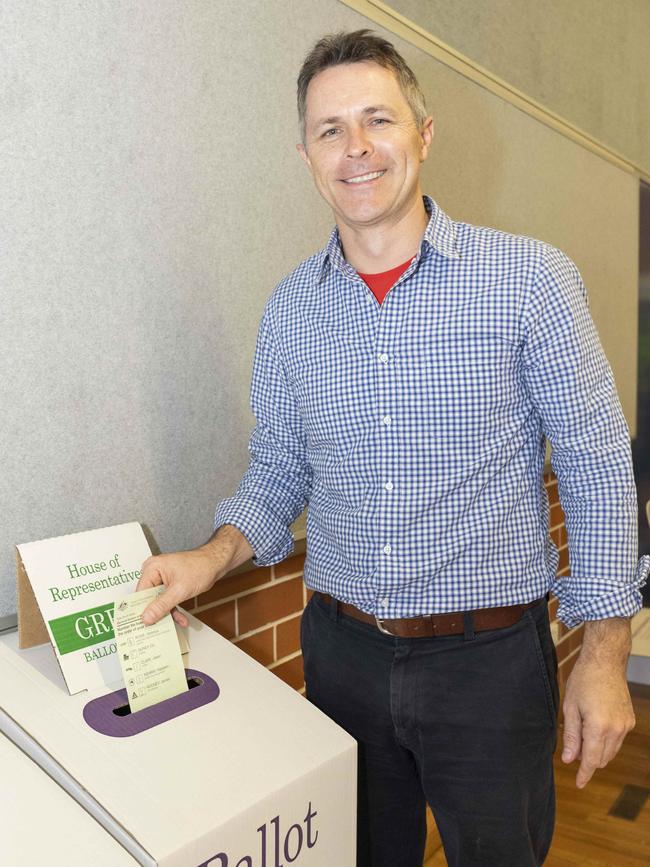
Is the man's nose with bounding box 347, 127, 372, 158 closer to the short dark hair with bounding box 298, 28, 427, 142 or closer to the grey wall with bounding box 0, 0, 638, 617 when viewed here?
the short dark hair with bounding box 298, 28, 427, 142

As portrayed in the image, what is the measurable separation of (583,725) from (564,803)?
1.62 metres

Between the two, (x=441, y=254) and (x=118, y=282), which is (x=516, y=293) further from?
(x=118, y=282)

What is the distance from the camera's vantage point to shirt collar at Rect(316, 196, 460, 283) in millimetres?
1347

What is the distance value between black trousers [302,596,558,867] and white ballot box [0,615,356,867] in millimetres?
183

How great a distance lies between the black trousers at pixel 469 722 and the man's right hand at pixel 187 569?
0.74 ft

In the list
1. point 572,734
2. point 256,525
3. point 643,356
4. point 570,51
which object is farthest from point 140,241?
point 643,356

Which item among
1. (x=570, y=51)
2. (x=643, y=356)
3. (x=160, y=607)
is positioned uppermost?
(x=570, y=51)

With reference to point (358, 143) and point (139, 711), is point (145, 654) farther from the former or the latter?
point (358, 143)

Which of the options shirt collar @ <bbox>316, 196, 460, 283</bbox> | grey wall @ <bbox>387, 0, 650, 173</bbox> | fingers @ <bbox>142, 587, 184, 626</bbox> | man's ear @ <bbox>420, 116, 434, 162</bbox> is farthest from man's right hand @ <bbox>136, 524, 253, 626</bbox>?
grey wall @ <bbox>387, 0, 650, 173</bbox>

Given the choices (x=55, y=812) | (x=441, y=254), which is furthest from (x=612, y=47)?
(x=55, y=812)

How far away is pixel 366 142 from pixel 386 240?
157mm

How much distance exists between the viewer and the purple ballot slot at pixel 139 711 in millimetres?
1095

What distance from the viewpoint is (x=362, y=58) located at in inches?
52.9

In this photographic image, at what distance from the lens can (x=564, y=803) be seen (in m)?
2.65
